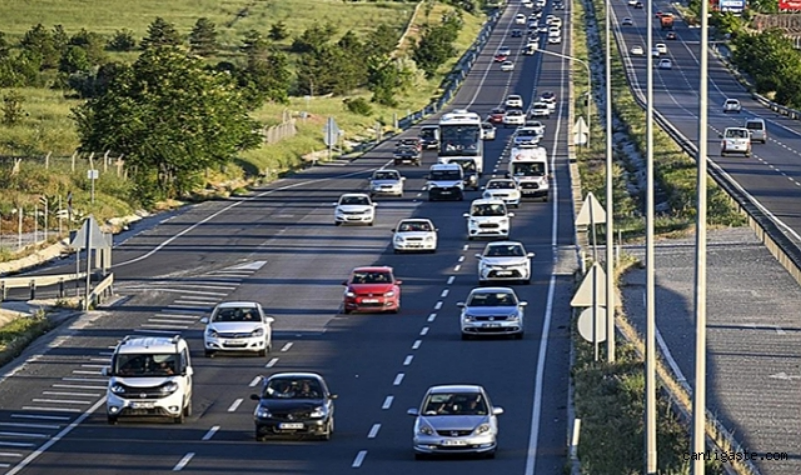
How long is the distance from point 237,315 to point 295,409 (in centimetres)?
1076

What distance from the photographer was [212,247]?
65.4 meters

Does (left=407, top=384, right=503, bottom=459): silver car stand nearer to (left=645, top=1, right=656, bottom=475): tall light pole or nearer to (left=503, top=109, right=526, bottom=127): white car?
(left=645, top=1, right=656, bottom=475): tall light pole

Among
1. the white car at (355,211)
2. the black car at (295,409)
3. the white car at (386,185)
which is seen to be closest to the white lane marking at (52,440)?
the black car at (295,409)

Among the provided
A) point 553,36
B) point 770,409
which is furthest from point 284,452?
point 553,36

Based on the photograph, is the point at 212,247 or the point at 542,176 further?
the point at 542,176

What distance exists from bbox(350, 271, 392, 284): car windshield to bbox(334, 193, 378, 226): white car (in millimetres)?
19969

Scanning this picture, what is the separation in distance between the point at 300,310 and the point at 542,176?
2926 centimetres

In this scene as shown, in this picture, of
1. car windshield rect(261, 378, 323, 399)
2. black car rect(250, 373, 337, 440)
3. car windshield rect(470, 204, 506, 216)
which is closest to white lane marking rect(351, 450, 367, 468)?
black car rect(250, 373, 337, 440)

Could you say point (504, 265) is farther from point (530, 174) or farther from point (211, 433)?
point (530, 174)

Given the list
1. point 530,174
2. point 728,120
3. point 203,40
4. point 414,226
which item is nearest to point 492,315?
point 414,226

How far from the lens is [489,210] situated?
65.1m

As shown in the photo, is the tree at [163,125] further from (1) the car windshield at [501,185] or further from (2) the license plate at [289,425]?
(2) the license plate at [289,425]

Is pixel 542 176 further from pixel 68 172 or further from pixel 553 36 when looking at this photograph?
pixel 553 36

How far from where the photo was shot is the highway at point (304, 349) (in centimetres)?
3122
